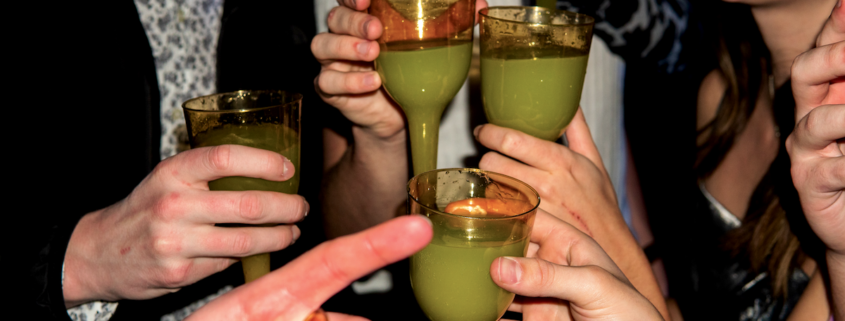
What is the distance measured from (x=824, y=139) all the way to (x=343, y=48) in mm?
1042

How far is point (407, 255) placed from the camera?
20.7 inches

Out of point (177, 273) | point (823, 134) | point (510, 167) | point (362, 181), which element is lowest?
point (362, 181)

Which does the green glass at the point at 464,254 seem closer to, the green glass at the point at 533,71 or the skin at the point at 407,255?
the skin at the point at 407,255

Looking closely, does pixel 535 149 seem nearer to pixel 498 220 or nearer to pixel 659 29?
pixel 498 220

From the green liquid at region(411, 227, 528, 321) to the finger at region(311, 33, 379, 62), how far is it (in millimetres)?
490

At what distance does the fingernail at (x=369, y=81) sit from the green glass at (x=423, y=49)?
51 mm

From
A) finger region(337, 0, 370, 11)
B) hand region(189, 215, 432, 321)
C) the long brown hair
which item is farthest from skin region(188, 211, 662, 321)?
the long brown hair

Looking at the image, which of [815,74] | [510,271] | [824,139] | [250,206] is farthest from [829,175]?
[250,206]

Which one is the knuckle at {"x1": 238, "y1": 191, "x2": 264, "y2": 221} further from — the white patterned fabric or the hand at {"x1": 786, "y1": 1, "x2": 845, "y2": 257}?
the hand at {"x1": 786, "y1": 1, "x2": 845, "y2": 257}

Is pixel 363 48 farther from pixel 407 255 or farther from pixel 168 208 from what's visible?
pixel 407 255

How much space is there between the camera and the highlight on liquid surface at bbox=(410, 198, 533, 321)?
0.87 meters

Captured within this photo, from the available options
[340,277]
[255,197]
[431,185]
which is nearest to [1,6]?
[255,197]

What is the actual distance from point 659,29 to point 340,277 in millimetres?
1866

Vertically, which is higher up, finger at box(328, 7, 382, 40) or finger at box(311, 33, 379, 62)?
finger at box(328, 7, 382, 40)
